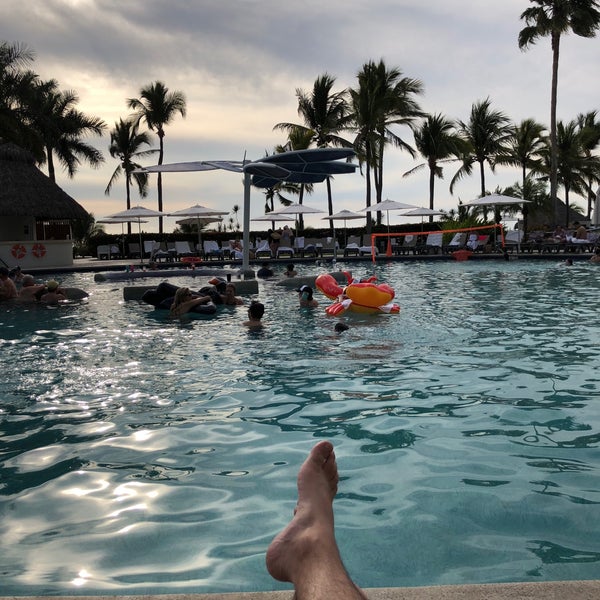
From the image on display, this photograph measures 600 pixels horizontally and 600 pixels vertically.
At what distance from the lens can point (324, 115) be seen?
131 feet

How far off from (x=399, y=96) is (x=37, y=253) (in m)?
22.3

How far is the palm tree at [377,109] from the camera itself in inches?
1459

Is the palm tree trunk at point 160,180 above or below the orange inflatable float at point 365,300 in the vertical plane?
above

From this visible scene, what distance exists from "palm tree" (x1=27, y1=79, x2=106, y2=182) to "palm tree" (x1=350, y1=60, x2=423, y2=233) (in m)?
15.7

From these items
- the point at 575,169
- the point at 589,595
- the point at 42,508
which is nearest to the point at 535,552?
the point at 589,595

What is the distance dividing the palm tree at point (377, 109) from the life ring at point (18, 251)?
19.1 m

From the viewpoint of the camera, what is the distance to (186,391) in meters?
6.35

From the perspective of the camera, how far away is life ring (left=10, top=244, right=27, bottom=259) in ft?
85.0

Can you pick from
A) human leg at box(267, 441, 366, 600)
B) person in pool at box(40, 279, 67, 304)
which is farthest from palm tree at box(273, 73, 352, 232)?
human leg at box(267, 441, 366, 600)

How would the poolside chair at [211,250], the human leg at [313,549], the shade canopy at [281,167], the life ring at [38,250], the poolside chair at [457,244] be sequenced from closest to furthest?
the human leg at [313,549]
the shade canopy at [281,167]
the life ring at [38,250]
the poolside chair at [457,244]
the poolside chair at [211,250]

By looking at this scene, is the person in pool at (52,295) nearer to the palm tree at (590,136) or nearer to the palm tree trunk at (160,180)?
the palm tree trunk at (160,180)

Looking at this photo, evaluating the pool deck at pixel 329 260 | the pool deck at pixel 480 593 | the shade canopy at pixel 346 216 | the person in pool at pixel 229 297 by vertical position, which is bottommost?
the pool deck at pixel 480 593

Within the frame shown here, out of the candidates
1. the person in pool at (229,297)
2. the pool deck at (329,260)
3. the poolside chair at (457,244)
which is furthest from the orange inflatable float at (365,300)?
the poolside chair at (457,244)

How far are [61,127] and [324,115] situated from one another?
611 inches
